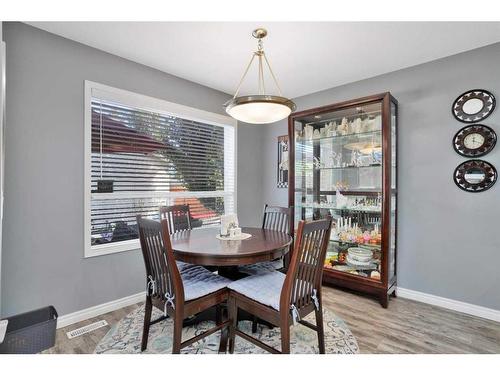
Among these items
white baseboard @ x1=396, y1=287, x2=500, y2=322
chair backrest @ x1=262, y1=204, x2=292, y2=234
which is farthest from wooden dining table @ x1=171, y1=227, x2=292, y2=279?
white baseboard @ x1=396, y1=287, x2=500, y2=322

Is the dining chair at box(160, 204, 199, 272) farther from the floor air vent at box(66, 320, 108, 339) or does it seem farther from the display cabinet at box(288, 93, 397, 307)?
the display cabinet at box(288, 93, 397, 307)

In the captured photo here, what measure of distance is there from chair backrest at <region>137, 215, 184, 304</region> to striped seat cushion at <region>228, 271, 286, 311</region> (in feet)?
1.34

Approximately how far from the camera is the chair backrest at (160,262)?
62.1 inches

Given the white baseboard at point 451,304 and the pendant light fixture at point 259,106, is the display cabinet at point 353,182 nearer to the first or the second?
the white baseboard at point 451,304

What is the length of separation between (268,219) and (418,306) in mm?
1729

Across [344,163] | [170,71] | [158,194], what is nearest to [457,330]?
[344,163]

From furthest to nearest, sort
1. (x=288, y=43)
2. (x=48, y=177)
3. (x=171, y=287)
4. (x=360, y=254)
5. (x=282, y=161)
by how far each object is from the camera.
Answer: (x=282, y=161) → (x=360, y=254) → (x=288, y=43) → (x=48, y=177) → (x=171, y=287)

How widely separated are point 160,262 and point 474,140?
9.53ft

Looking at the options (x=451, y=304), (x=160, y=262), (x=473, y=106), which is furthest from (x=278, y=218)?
(x=473, y=106)

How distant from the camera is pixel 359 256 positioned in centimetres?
293

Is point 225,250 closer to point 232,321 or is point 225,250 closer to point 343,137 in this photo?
point 232,321

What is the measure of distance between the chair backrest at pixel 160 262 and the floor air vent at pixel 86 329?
80 centimetres

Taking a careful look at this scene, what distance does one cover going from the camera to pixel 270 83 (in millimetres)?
3301

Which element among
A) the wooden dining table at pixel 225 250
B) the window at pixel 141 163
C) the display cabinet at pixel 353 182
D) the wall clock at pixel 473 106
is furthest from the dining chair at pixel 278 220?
the wall clock at pixel 473 106
